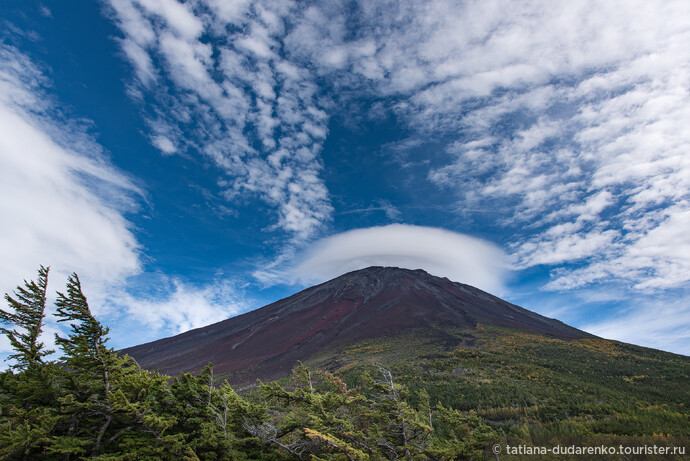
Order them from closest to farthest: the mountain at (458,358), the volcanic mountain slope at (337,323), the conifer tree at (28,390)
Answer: the conifer tree at (28,390) < the mountain at (458,358) < the volcanic mountain slope at (337,323)

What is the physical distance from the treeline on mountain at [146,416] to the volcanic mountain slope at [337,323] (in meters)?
33.0

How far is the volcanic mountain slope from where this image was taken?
43.6m

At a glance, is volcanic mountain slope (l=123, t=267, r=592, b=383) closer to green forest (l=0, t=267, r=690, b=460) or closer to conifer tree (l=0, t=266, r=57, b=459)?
green forest (l=0, t=267, r=690, b=460)

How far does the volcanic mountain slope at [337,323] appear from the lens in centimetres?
4362

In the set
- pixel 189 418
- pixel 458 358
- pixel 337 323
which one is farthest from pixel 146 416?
pixel 337 323

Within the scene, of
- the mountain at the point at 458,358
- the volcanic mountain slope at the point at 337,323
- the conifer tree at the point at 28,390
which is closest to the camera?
the conifer tree at the point at 28,390

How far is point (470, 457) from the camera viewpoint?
17.9 feet

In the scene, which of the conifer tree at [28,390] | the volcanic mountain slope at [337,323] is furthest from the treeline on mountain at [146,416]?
the volcanic mountain slope at [337,323]

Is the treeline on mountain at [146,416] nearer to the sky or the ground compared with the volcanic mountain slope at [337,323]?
nearer to the ground

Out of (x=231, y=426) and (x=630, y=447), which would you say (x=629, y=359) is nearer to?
(x=630, y=447)

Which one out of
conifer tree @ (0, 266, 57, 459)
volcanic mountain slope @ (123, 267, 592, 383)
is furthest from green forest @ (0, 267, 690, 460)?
volcanic mountain slope @ (123, 267, 592, 383)

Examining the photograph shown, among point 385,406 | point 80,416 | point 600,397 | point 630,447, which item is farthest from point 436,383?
point 80,416

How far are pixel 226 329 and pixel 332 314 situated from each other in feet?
92.8

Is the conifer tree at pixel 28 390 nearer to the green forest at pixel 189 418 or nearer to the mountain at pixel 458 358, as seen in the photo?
the green forest at pixel 189 418
